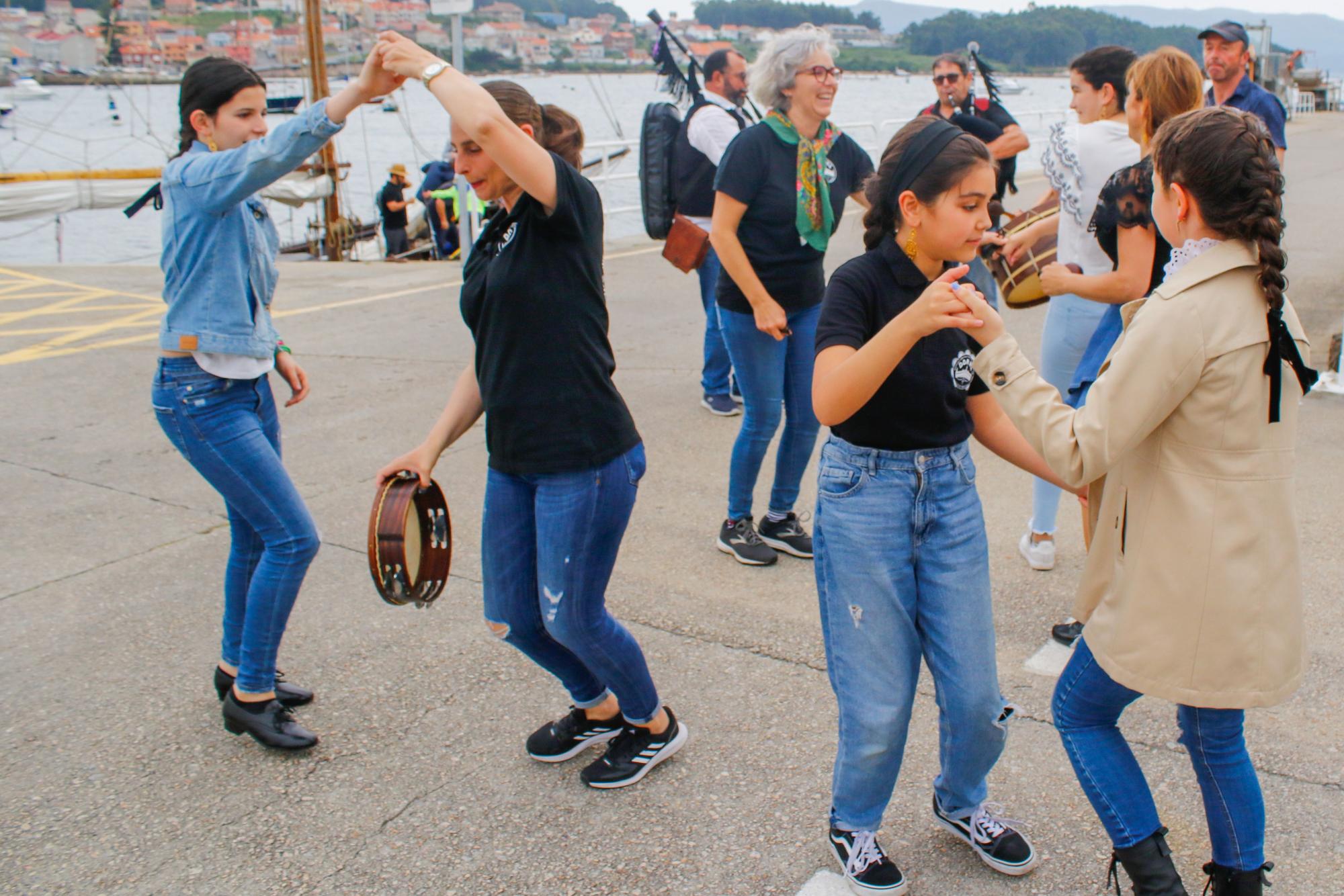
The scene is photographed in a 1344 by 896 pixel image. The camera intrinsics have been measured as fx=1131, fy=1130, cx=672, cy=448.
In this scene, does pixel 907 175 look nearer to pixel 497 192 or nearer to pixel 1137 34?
pixel 497 192

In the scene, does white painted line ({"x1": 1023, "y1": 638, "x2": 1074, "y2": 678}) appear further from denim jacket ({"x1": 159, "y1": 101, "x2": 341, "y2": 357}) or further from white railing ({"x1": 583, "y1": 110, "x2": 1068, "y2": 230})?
white railing ({"x1": 583, "y1": 110, "x2": 1068, "y2": 230})

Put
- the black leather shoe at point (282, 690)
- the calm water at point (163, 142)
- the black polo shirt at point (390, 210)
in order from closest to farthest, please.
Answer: the black leather shoe at point (282, 690)
the black polo shirt at point (390, 210)
the calm water at point (163, 142)

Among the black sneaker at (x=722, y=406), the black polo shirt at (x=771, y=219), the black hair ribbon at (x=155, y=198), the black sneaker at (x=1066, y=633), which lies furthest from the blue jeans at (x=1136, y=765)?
the black sneaker at (x=722, y=406)

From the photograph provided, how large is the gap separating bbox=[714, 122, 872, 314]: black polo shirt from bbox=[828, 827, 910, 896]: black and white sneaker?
2.32 meters

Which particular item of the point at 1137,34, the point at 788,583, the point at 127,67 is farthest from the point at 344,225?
the point at 1137,34

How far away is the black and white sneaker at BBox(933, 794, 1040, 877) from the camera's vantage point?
2621 millimetres

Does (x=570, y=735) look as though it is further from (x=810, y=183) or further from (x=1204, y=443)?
(x=810, y=183)

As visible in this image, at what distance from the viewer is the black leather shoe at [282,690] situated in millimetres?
3459

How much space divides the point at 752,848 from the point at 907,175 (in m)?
1.62

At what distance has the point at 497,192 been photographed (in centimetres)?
270

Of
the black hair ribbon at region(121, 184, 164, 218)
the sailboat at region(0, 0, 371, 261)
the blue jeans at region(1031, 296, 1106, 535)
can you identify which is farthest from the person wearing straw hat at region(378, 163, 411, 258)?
the blue jeans at region(1031, 296, 1106, 535)

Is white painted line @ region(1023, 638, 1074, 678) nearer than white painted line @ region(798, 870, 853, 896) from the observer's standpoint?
No

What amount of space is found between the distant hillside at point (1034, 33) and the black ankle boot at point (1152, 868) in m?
35.0

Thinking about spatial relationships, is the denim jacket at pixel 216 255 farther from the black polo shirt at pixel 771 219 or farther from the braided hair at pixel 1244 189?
the braided hair at pixel 1244 189
